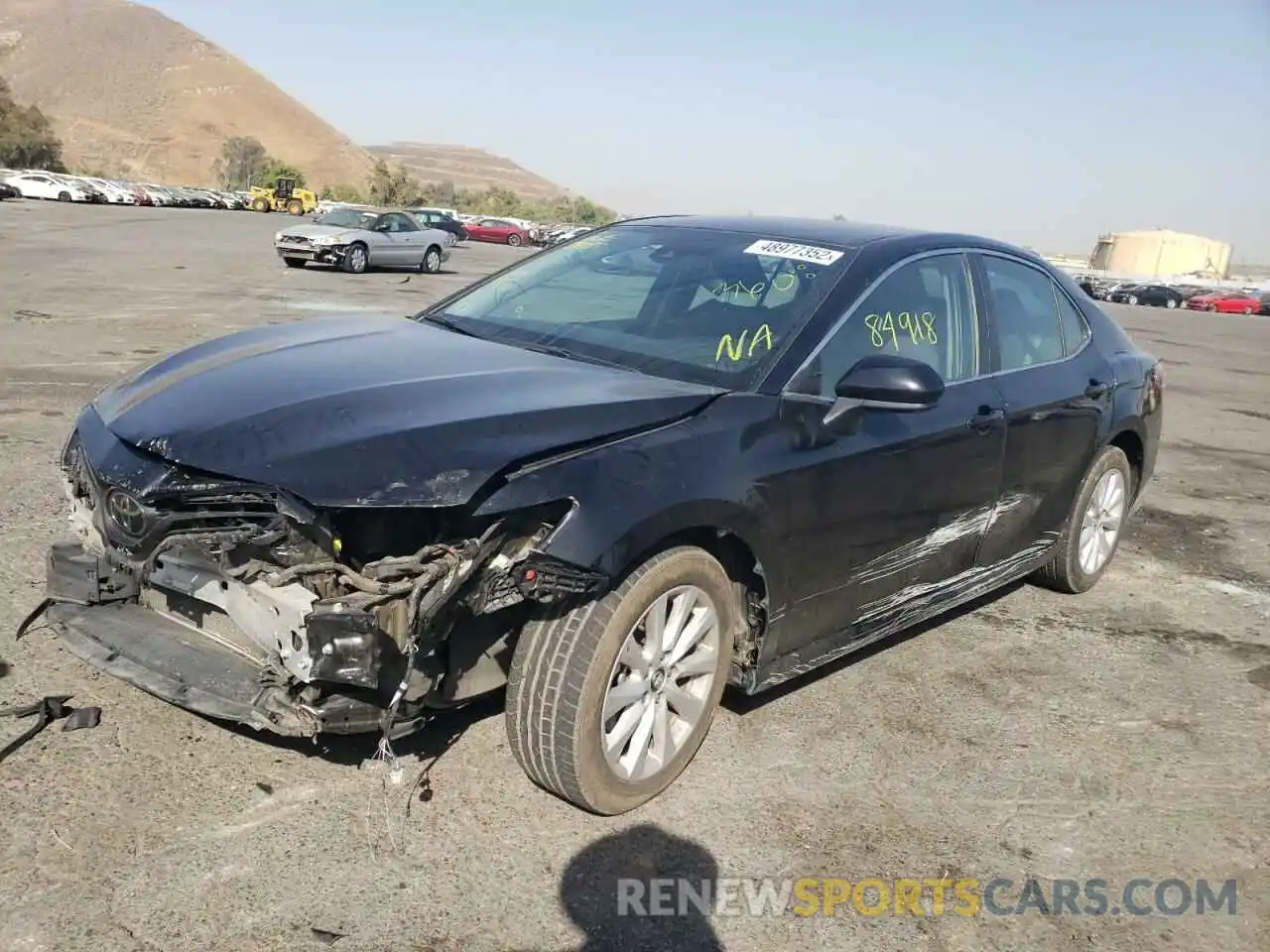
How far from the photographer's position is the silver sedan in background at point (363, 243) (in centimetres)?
2270

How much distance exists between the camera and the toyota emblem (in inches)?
118

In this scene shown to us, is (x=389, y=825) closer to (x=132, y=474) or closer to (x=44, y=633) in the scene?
(x=132, y=474)

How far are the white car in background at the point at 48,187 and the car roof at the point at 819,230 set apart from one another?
57461 millimetres

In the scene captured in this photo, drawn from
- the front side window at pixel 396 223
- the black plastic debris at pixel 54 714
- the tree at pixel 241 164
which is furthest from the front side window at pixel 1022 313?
the tree at pixel 241 164

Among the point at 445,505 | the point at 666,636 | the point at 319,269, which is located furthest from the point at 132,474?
the point at 319,269

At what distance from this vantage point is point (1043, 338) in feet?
15.9

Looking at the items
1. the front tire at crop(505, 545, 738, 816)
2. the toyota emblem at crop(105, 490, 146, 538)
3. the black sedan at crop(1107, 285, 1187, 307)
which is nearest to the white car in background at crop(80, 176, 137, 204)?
the black sedan at crop(1107, 285, 1187, 307)

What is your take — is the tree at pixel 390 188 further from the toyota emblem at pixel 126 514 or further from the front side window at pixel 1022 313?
the toyota emblem at pixel 126 514

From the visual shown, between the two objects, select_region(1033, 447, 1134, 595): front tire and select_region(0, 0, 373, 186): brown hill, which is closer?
select_region(1033, 447, 1134, 595): front tire

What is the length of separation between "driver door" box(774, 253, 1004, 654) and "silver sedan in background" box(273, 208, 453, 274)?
20291 millimetres

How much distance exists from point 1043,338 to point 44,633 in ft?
13.8

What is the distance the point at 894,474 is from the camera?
3.78m

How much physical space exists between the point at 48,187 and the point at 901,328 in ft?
196

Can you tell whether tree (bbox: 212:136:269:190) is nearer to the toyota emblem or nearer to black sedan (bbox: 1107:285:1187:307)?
black sedan (bbox: 1107:285:1187:307)
